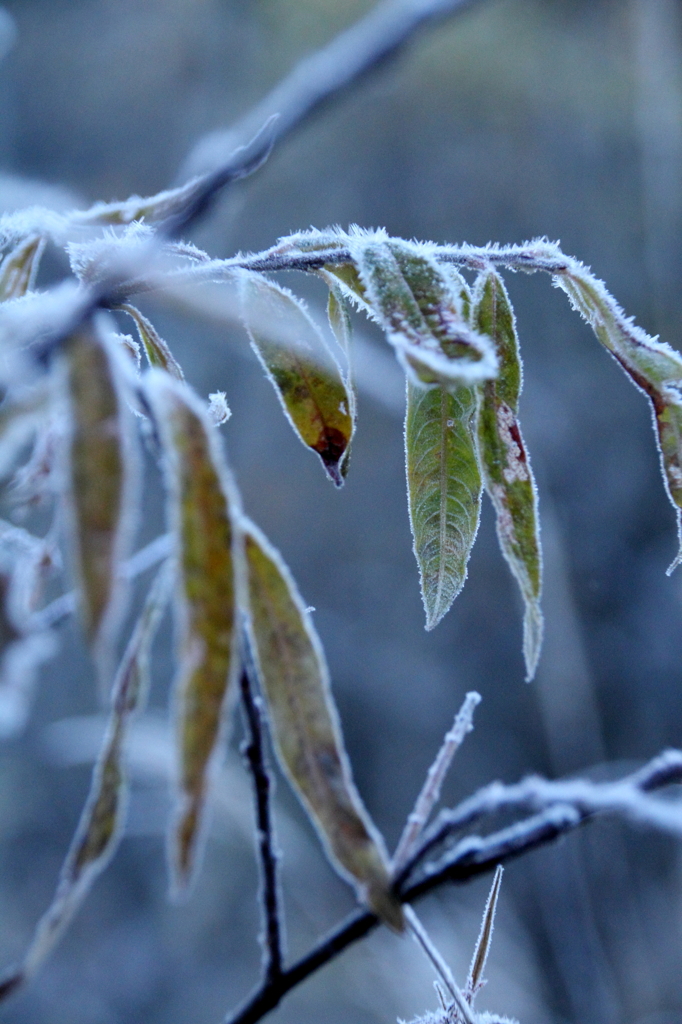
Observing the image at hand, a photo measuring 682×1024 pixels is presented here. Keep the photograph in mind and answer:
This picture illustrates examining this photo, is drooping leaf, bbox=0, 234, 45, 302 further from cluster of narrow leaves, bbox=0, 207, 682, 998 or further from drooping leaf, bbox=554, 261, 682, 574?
drooping leaf, bbox=554, 261, 682, 574

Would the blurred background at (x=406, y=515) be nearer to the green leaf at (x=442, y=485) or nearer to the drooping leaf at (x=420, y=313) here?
the green leaf at (x=442, y=485)

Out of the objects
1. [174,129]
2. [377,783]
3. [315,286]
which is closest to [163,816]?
[377,783]

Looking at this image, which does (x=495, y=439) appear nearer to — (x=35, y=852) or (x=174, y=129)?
(x=35, y=852)

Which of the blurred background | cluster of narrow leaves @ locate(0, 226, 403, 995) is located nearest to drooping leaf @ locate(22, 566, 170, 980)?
cluster of narrow leaves @ locate(0, 226, 403, 995)

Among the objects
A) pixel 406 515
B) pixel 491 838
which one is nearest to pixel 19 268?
pixel 491 838

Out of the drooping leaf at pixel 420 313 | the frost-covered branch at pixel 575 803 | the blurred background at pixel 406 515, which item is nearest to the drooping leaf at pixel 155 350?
the drooping leaf at pixel 420 313

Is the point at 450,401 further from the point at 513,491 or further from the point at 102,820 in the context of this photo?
the point at 102,820
